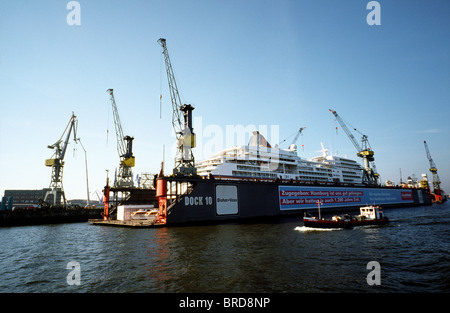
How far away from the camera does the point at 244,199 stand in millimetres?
50094

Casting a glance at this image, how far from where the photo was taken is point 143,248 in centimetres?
2405

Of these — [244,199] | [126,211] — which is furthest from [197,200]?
[126,211]

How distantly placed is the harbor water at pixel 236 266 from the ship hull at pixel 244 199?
1586 centimetres

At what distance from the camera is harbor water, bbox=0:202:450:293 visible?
43.7ft

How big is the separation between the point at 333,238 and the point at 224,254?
1400cm

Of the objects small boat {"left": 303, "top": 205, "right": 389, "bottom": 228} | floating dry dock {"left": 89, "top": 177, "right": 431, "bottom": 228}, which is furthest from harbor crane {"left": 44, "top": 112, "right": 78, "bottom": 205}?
small boat {"left": 303, "top": 205, "right": 389, "bottom": 228}

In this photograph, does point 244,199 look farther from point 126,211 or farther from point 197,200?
point 126,211

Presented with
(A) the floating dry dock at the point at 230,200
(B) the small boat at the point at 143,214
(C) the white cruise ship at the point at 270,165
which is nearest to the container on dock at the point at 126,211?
(B) the small boat at the point at 143,214

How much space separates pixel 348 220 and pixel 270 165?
37.8 m

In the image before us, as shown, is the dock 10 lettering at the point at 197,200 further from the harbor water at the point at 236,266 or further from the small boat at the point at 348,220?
the small boat at the point at 348,220

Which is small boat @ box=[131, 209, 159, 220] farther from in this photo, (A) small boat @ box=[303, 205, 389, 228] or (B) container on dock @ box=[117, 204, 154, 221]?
(A) small boat @ box=[303, 205, 389, 228]

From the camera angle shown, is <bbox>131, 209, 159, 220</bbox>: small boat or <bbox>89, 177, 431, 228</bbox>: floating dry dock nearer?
<bbox>89, 177, 431, 228</bbox>: floating dry dock

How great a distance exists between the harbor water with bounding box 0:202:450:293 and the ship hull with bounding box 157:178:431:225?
15859mm
